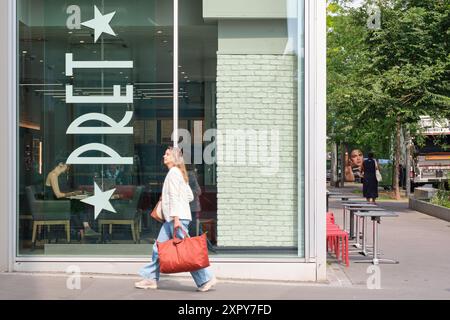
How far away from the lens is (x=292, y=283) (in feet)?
33.2

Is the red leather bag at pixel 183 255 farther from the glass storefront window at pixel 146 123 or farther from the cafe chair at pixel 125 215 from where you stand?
the cafe chair at pixel 125 215

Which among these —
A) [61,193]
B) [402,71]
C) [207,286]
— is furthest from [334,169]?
[207,286]

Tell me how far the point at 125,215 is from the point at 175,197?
6.39 feet

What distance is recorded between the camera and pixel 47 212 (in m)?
10.9

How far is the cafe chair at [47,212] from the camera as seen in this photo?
10.8 m

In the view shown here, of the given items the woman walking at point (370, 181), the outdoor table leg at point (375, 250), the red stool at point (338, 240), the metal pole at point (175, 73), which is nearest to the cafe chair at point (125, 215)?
the metal pole at point (175, 73)

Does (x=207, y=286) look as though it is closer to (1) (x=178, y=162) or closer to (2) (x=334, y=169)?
(1) (x=178, y=162)

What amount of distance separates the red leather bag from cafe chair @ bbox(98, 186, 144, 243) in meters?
1.88

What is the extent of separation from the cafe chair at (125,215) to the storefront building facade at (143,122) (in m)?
0.02

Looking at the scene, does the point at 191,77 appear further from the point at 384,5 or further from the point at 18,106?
the point at 384,5

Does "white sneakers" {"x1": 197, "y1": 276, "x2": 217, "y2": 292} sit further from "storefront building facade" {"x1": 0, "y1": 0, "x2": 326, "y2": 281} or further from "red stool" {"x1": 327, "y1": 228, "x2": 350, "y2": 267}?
"red stool" {"x1": 327, "y1": 228, "x2": 350, "y2": 267}

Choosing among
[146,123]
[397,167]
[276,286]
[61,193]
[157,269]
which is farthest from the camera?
[397,167]
